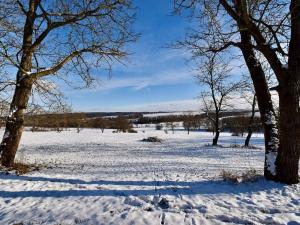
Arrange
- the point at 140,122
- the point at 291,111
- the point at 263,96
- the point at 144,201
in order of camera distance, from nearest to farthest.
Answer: the point at 144,201
the point at 291,111
the point at 263,96
the point at 140,122

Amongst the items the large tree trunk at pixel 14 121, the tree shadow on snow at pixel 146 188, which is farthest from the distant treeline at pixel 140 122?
the tree shadow on snow at pixel 146 188

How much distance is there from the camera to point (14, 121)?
34.2 feet

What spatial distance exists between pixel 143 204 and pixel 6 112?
24.5 ft

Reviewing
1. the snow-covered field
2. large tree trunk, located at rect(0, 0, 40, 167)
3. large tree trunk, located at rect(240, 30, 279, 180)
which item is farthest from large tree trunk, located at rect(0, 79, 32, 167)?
large tree trunk, located at rect(240, 30, 279, 180)

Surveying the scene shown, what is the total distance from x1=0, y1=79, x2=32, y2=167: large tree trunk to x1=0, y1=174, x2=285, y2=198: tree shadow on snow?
1648 mm

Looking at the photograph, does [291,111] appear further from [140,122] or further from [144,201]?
[140,122]

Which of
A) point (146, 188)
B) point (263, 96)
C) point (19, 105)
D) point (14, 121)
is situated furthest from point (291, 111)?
point (14, 121)

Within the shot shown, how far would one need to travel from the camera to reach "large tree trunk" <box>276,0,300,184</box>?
7848 mm

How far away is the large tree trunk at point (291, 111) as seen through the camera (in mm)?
7848

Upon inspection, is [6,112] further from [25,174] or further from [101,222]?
[101,222]

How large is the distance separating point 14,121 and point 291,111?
879 cm

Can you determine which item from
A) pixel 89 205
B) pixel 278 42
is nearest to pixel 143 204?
pixel 89 205

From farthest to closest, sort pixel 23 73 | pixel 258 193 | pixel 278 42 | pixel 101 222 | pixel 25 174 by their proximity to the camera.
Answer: pixel 23 73
pixel 25 174
pixel 278 42
pixel 258 193
pixel 101 222

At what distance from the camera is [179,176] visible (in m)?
9.91
